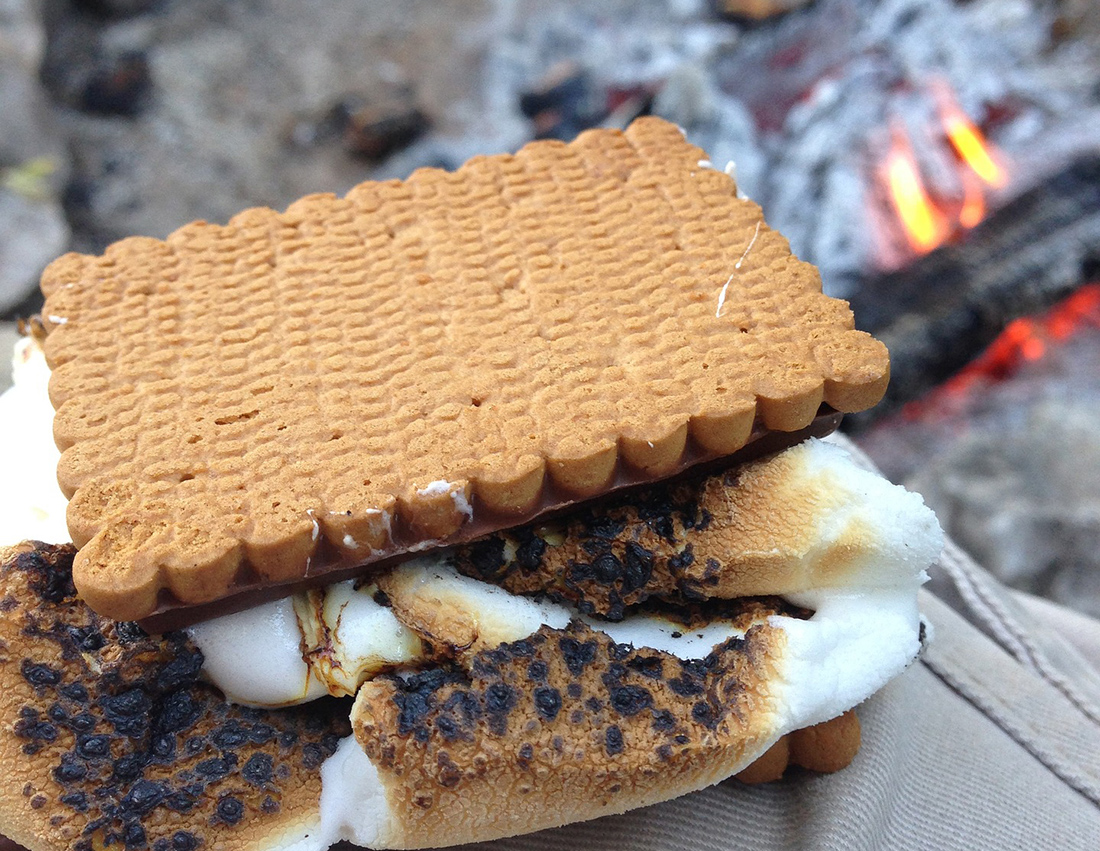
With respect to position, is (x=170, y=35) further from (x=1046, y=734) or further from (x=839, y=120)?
(x=1046, y=734)

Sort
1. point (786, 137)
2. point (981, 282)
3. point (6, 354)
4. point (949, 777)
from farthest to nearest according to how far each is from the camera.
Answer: point (786, 137)
point (981, 282)
point (6, 354)
point (949, 777)

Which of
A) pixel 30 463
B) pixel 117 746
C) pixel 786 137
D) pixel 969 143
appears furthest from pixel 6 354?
pixel 969 143

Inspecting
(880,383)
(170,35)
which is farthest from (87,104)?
(880,383)

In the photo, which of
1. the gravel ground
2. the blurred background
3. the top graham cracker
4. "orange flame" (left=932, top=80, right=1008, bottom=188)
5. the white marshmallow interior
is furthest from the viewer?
"orange flame" (left=932, top=80, right=1008, bottom=188)

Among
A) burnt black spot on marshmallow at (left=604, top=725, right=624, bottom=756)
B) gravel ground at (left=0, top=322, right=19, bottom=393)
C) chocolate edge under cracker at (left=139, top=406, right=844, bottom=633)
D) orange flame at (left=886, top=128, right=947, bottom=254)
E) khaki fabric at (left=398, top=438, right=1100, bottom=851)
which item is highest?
chocolate edge under cracker at (left=139, top=406, right=844, bottom=633)

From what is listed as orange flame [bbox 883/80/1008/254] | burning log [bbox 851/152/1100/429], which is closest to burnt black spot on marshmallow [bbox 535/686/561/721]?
burning log [bbox 851/152/1100/429]

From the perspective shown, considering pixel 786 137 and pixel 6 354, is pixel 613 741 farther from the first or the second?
pixel 786 137

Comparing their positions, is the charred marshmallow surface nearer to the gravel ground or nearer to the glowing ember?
the gravel ground
